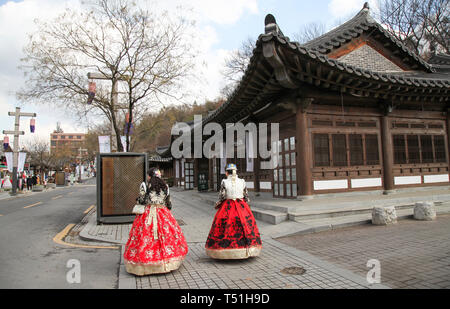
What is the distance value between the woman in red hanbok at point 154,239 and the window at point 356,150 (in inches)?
291

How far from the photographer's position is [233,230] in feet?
17.3

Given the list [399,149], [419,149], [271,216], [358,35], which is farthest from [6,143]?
[419,149]

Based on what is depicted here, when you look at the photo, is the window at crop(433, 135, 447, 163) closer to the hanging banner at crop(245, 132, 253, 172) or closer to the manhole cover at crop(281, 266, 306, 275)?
the hanging banner at crop(245, 132, 253, 172)

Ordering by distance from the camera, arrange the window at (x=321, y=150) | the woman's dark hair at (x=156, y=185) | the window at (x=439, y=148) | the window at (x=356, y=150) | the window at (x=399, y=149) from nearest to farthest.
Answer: the woman's dark hair at (x=156, y=185) < the window at (x=321, y=150) < the window at (x=356, y=150) < the window at (x=399, y=149) < the window at (x=439, y=148)

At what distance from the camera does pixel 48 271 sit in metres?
5.08

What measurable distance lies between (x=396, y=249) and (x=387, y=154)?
6.02m

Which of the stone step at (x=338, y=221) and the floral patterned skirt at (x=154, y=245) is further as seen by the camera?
the stone step at (x=338, y=221)

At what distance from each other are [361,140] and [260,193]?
176 inches

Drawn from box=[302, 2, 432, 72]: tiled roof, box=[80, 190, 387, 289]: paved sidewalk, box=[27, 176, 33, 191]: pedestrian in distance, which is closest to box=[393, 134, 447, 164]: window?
box=[302, 2, 432, 72]: tiled roof

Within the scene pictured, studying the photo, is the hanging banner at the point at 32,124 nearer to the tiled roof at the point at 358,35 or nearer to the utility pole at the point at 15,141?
the utility pole at the point at 15,141

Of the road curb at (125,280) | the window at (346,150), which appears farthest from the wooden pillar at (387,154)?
the road curb at (125,280)

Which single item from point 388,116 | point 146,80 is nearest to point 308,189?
point 388,116

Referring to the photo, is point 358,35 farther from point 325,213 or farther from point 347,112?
point 325,213

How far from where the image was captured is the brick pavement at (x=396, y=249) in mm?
4215
